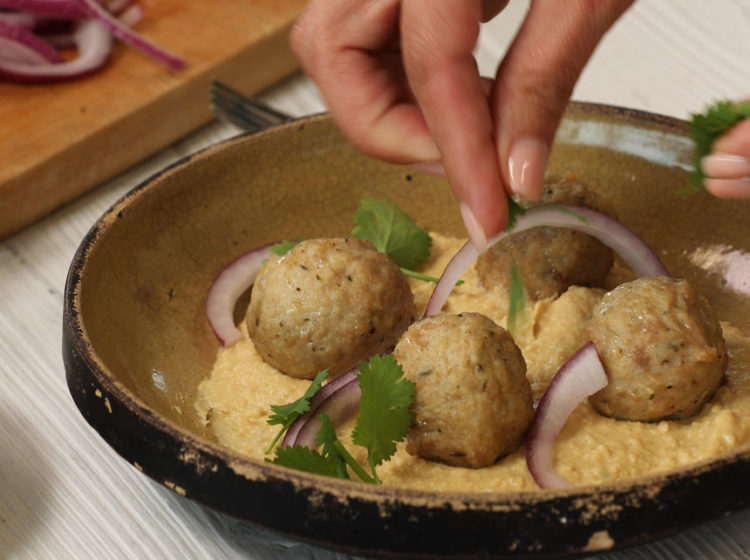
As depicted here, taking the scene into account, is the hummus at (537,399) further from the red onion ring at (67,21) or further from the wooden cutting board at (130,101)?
the red onion ring at (67,21)

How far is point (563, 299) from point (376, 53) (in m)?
0.81

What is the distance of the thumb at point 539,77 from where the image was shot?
187 centimetres

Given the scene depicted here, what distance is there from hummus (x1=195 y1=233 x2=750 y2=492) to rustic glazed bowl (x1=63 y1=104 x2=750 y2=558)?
3.5 inches

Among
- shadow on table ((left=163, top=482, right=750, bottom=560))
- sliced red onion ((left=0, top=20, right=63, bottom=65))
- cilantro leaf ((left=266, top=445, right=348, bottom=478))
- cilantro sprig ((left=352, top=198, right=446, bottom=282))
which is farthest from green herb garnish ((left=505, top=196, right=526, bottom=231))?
sliced red onion ((left=0, top=20, right=63, bottom=65))

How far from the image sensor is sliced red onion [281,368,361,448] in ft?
7.04

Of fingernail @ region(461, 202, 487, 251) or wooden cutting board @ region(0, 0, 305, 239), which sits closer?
fingernail @ region(461, 202, 487, 251)

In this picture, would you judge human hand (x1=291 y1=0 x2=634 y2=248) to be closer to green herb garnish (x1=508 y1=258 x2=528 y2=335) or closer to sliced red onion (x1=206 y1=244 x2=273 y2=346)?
green herb garnish (x1=508 y1=258 x2=528 y2=335)

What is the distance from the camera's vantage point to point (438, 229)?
9.83ft

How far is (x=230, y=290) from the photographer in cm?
271

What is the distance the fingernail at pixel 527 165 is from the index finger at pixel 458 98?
36 mm

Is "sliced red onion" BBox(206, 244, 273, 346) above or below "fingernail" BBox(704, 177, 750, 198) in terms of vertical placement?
below

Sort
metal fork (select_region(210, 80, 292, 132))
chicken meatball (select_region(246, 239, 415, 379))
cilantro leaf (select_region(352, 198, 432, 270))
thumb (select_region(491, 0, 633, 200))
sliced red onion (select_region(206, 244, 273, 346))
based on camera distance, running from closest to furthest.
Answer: thumb (select_region(491, 0, 633, 200)), chicken meatball (select_region(246, 239, 415, 379)), sliced red onion (select_region(206, 244, 273, 346)), cilantro leaf (select_region(352, 198, 432, 270)), metal fork (select_region(210, 80, 292, 132))

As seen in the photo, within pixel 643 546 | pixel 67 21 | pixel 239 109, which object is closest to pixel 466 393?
pixel 643 546

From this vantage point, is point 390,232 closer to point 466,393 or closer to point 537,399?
point 537,399
